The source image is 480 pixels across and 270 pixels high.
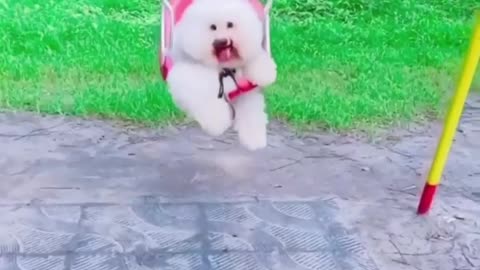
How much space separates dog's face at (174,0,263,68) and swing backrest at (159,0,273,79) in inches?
1.2

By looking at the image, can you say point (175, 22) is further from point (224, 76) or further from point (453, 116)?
point (453, 116)

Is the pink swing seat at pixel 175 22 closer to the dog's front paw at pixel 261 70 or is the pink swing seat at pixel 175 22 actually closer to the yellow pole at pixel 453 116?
the dog's front paw at pixel 261 70

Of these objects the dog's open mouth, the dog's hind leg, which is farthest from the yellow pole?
the dog's open mouth

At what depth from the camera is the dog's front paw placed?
2.05 m

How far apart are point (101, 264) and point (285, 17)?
7.33 ft

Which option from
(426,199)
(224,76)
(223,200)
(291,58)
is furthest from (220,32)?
(291,58)

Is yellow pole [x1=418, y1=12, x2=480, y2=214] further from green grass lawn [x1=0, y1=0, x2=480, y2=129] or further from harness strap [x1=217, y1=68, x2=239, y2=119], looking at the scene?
green grass lawn [x1=0, y1=0, x2=480, y2=129]

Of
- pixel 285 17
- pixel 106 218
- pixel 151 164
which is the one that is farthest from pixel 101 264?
pixel 285 17

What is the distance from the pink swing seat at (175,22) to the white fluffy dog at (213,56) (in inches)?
0.8

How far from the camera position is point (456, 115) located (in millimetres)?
2250

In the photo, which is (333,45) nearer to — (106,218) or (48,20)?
(48,20)

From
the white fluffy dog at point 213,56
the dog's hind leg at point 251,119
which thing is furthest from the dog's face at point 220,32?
the dog's hind leg at point 251,119

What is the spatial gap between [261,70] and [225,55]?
0.32 ft

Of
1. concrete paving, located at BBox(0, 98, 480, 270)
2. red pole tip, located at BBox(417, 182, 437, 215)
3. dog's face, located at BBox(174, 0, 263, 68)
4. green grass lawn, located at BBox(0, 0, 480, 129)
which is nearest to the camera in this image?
dog's face, located at BBox(174, 0, 263, 68)
